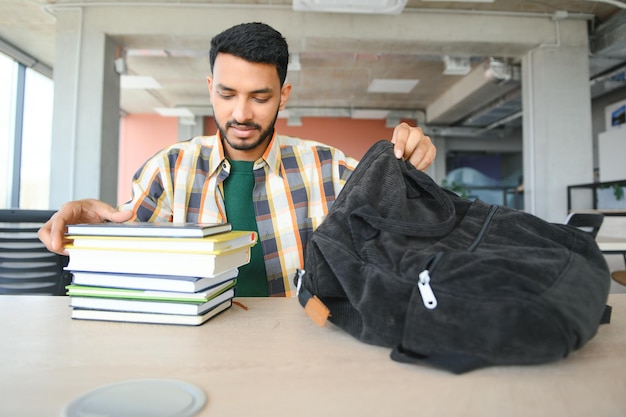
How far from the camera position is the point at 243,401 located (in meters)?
0.38

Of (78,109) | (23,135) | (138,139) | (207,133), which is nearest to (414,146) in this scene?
(78,109)

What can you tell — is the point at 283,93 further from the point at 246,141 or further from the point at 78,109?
the point at 78,109

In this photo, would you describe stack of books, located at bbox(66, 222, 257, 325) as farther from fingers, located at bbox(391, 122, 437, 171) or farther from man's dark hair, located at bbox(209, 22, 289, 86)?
man's dark hair, located at bbox(209, 22, 289, 86)

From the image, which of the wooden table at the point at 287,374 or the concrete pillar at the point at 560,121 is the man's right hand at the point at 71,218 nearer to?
the wooden table at the point at 287,374

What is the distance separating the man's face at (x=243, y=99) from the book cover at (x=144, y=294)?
56 centimetres

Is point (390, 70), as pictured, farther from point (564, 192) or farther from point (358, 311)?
point (358, 311)

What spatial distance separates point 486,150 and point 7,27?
9.85m

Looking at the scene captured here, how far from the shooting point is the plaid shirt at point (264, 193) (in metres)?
1.14

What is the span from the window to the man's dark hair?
5.49 meters

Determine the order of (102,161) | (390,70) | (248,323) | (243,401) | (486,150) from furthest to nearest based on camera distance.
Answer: (486,150)
(390,70)
(102,161)
(248,323)
(243,401)

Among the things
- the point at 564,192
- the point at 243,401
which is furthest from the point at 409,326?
the point at 564,192

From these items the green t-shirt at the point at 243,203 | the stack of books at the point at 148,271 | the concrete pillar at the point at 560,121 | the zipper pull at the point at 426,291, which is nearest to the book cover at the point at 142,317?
the stack of books at the point at 148,271

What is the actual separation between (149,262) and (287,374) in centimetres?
30

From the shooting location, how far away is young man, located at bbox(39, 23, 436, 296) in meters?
1.08
